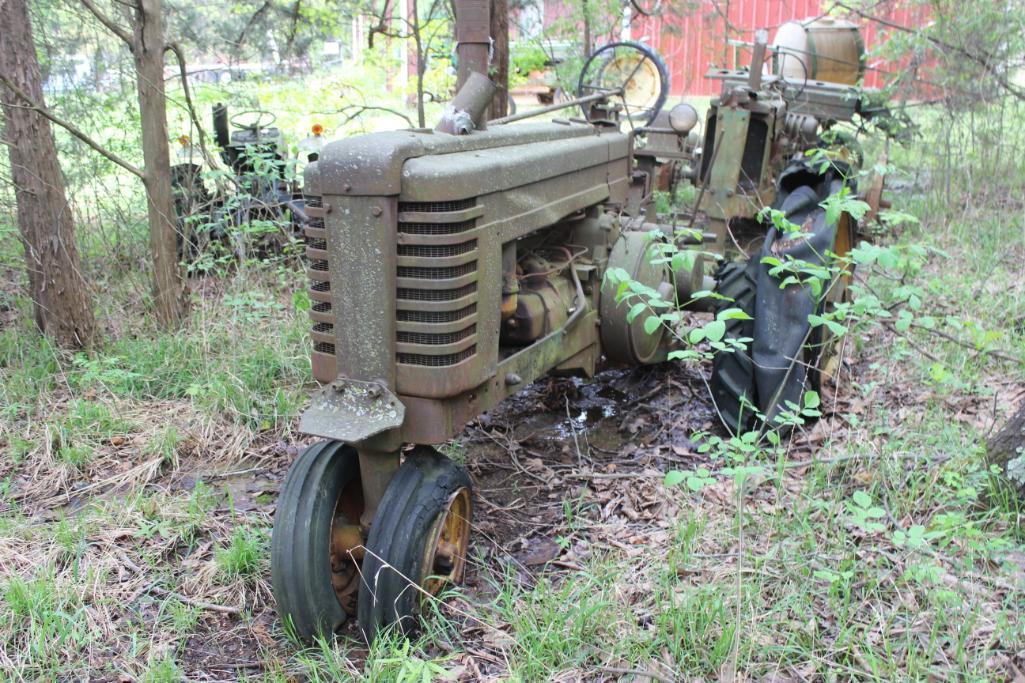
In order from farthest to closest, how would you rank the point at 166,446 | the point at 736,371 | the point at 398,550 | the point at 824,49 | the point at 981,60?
the point at 824,49
the point at 981,60
the point at 736,371
the point at 166,446
the point at 398,550

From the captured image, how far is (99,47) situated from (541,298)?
14.6 ft

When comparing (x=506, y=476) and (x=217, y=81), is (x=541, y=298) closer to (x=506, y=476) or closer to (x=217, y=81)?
(x=506, y=476)

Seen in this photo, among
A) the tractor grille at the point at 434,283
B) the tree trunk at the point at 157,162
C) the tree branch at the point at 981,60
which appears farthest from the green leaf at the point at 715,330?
the tree branch at the point at 981,60

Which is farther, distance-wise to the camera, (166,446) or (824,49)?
(824,49)

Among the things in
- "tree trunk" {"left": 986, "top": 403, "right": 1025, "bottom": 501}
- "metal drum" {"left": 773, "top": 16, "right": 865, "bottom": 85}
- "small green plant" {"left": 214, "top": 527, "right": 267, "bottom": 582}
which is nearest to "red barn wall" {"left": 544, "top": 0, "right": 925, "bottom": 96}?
"metal drum" {"left": 773, "top": 16, "right": 865, "bottom": 85}

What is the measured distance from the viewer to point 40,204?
443 cm

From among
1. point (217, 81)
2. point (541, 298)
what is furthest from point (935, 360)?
point (217, 81)

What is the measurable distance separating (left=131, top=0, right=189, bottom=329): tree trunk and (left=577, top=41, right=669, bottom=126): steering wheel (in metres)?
2.35

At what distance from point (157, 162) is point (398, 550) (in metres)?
3.12

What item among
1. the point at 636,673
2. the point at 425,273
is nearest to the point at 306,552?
the point at 425,273

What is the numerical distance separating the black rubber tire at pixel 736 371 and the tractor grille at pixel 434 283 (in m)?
1.61

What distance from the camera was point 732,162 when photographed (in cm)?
567

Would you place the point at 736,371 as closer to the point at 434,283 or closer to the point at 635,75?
the point at 434,283

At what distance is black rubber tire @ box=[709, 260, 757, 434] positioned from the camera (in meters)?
3.86
